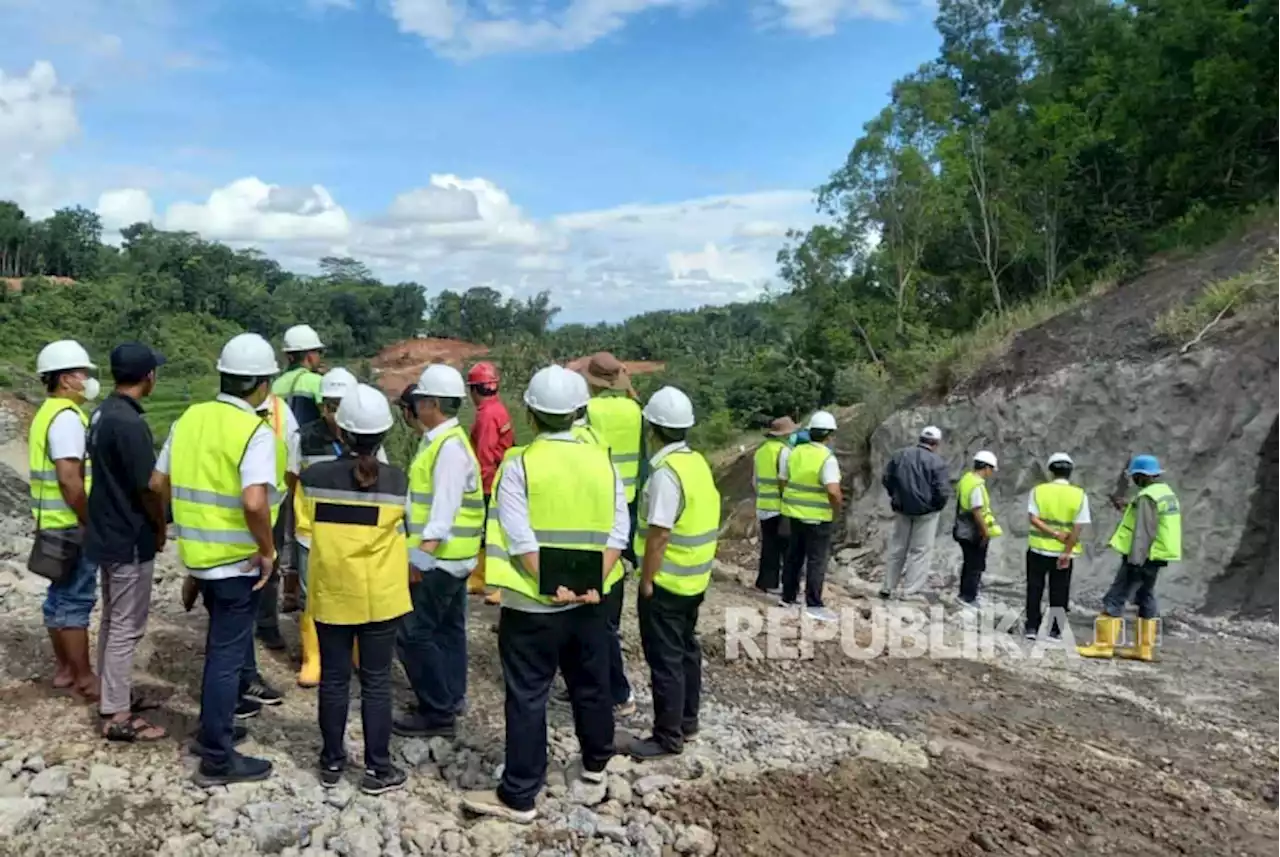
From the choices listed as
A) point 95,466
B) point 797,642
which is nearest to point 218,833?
point 95,466

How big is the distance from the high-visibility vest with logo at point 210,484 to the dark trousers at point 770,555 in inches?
233

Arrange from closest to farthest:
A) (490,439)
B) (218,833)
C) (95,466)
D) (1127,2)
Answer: (218,833) < (95,466) < (490,439) < (1127,2)

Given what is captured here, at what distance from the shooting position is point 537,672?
3.91m

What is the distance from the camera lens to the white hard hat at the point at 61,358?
14.7 feet

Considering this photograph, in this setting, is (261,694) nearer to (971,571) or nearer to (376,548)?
(376,548)

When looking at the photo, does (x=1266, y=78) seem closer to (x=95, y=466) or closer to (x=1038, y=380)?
(x=1038, y=380)

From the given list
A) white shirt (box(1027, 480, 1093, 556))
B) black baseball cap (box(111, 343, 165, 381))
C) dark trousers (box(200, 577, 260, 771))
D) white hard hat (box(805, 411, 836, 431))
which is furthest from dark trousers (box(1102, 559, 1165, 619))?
black baseball cap (box(111, 343, 165, 381))

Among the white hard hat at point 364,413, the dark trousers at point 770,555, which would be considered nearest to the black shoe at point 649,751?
the white hard hat at point 364,413

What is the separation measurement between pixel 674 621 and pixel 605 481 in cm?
108

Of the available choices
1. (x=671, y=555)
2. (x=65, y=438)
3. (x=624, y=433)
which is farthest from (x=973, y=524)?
(x=65, y=438)

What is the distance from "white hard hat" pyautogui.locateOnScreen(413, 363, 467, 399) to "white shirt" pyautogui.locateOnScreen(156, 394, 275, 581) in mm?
865

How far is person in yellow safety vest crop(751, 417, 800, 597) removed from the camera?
8867mm

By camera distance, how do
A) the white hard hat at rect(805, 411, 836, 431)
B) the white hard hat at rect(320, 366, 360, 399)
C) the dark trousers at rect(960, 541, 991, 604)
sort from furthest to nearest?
the dark trousers at rect(960, 541, 991, 604)
the white hard hat at rect(805, 411, 836, 431)
the white hard hat at rect(320, 366, 360, 399)

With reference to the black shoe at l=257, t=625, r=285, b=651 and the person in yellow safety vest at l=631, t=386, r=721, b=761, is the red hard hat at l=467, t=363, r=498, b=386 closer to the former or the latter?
the person in yellow safety vest at l=631, t=386, r=721, b=761
